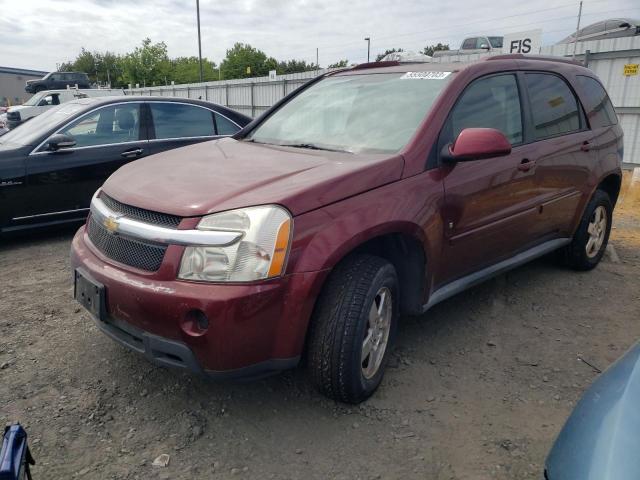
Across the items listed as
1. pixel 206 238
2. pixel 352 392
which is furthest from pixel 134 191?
pixel 352 392

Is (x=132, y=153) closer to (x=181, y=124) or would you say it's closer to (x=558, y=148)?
(x=181, y=124)

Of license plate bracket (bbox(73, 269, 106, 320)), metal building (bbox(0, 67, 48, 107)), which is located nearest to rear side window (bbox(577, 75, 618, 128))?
license plate bracket (bbox(73, 269, 106, 320))

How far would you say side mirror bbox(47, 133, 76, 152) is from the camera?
5.15 metres

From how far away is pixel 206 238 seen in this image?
2.18 metres

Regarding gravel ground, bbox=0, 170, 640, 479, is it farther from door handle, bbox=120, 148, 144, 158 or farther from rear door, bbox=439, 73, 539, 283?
door handle, bbox=120, 148, 144, 158

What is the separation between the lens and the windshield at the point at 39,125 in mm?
5289

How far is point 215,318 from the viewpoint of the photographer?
6.95 ft

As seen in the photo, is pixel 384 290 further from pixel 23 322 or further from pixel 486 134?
pixel 23 322

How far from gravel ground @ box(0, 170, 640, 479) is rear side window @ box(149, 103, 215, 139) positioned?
266 cm

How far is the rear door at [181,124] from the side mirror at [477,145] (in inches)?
155

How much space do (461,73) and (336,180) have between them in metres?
1.28

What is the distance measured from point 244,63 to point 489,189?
68.1 meters

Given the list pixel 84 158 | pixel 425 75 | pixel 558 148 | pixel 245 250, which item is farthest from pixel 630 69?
pixel 245 250

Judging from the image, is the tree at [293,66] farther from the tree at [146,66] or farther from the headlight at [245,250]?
the headlight at [245,250]
